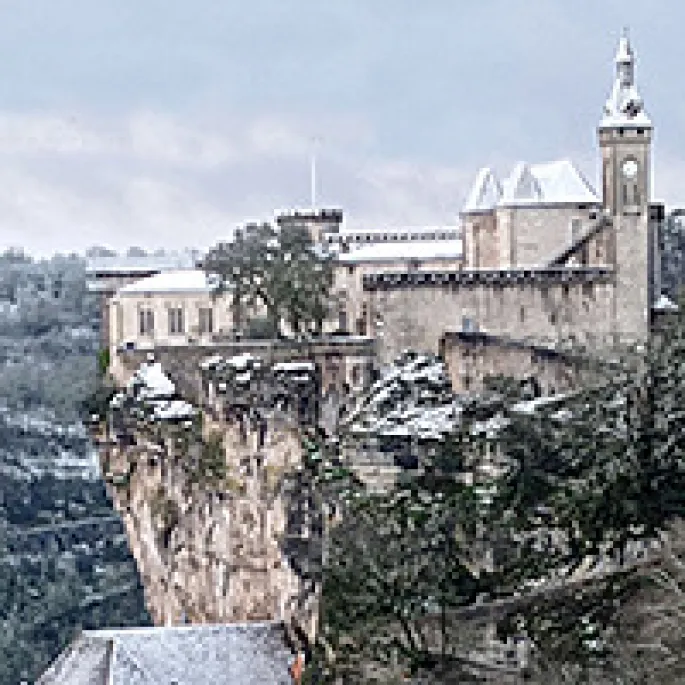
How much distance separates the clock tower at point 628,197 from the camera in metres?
49.1

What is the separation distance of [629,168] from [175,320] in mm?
25782

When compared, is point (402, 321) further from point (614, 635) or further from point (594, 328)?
point (614, 635)

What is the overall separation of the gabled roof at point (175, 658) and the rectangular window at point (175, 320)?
2555 centimetres

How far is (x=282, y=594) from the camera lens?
5006 centimetres

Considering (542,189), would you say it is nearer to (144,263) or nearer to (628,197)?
(628,197)

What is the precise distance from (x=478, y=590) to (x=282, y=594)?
1828cm

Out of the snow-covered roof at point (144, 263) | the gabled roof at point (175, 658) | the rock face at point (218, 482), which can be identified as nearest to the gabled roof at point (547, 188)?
the rock face at point (218, 482)

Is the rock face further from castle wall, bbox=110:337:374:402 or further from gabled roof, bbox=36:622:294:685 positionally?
gabled roof, bbox=36:622:294:685

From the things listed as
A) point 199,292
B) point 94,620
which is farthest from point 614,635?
point 94,620

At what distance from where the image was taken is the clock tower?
49.1 metres

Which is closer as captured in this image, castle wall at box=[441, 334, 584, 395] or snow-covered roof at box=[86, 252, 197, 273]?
castle wall at box=[441, 334, 584, 395]

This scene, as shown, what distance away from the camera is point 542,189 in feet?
188

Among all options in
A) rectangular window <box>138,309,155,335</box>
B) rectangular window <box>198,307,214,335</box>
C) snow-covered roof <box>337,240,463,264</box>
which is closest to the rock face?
snow-covered roof <box>337,240,463,264</box>

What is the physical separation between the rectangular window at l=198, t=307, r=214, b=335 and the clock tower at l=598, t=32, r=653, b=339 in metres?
23.0
